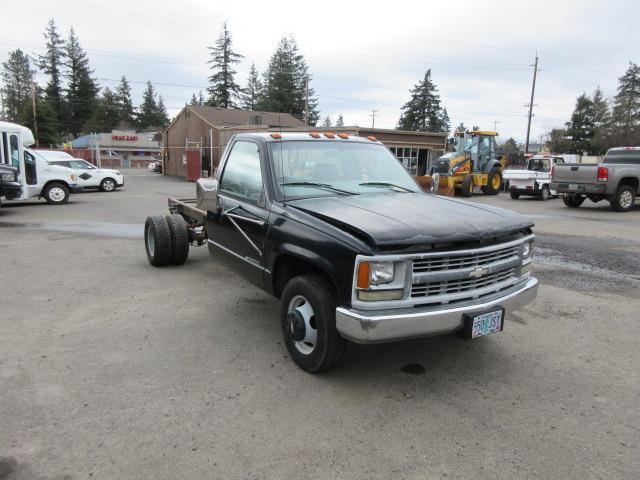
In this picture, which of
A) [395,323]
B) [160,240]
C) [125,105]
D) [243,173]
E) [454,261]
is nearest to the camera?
[395,323]

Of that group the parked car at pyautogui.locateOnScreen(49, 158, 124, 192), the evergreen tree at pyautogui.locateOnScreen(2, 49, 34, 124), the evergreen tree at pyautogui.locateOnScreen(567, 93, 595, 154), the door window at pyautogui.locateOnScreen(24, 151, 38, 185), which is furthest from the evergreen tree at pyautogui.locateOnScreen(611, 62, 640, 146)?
the evergreen tree at pyautogui.locateOnScreen(2, 49, 34, 124)

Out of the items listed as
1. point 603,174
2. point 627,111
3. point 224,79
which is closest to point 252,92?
point 224,79

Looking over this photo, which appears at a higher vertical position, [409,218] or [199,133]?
[199,133]

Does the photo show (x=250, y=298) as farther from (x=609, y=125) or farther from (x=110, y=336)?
(x=609, y=125)

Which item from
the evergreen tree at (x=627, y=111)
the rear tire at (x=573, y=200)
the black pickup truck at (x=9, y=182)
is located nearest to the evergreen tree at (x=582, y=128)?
the evergreen tree at (x=627, y=111)

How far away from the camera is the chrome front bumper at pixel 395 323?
3152 millimetres

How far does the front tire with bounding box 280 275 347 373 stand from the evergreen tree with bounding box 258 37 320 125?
66.0m

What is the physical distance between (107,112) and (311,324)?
105 metres

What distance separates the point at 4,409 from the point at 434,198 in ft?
12.7

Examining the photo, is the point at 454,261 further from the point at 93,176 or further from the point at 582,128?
the point at 582,128

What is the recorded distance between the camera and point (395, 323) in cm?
317

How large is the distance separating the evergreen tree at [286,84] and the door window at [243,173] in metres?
64.2

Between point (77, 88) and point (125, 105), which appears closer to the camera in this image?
point (77, 88)

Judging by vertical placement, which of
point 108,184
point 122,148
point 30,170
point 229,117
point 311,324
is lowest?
A: point 108,184
